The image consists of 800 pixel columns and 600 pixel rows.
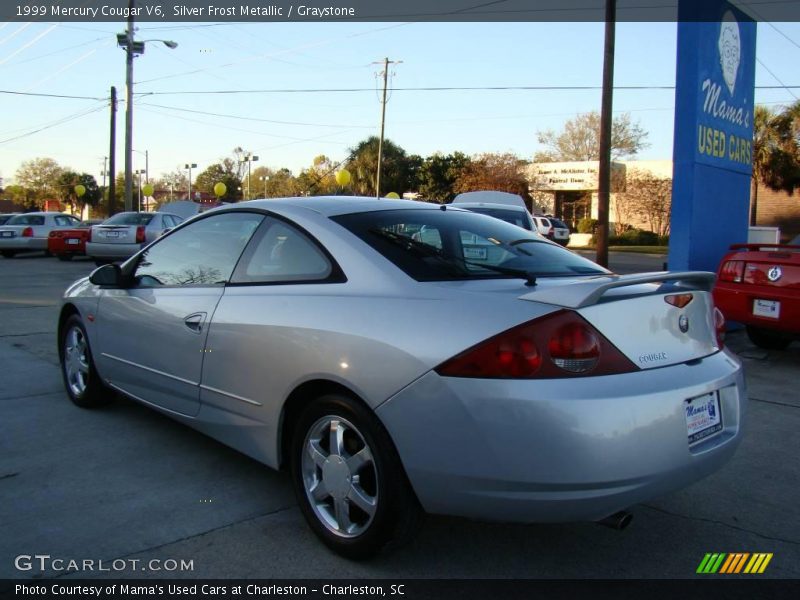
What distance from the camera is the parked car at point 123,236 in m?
16.6

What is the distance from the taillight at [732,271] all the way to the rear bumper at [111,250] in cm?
1318

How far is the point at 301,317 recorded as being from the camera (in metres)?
3.05

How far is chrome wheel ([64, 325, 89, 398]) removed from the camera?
494cm

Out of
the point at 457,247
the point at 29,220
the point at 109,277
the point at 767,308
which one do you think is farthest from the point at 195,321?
the point at 29,220

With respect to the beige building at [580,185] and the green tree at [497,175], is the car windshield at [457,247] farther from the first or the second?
the green tree at [497,175]

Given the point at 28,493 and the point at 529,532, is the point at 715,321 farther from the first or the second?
the point at 28,493

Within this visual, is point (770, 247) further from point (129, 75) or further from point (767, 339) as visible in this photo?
point (129, 75)

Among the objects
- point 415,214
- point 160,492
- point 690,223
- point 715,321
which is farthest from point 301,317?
point 690,223

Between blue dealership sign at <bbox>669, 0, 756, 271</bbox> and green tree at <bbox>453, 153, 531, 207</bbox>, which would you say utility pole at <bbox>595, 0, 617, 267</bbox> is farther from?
green tree at <bbox>453, 153, 531, 207</bbox>

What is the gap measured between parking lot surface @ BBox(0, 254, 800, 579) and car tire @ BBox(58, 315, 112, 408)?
0.15 metres

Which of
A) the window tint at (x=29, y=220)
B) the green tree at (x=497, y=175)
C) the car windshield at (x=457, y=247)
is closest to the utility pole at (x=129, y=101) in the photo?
the window tint at (x=29, y=220)

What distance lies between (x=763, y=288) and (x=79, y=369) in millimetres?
6311

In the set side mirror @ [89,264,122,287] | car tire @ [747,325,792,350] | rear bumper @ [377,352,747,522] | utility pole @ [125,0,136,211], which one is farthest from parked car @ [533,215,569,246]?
rear bumper @ [377,352,747,522]

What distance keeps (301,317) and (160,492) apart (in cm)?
132
